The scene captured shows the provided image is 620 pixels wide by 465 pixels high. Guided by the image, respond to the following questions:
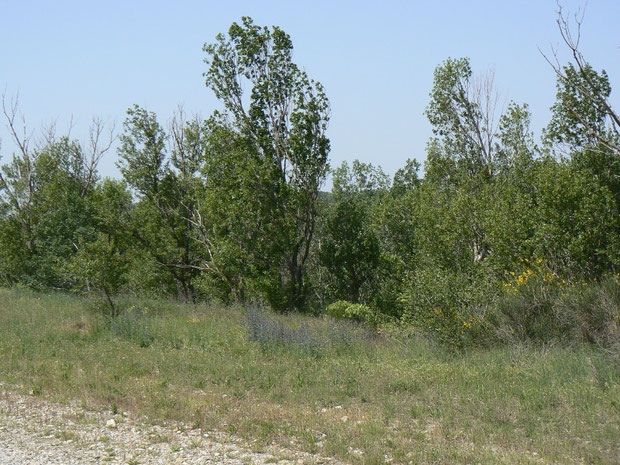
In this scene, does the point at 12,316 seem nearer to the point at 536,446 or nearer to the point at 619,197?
the point at 536,446

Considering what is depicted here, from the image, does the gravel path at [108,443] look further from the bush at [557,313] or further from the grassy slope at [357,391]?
the bush at [557,313]

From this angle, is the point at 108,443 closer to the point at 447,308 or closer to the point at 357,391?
the point at 357,391

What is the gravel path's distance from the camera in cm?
609

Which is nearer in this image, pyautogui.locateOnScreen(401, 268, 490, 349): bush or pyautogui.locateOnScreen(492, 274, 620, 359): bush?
pyautogui.locateOnScreen(492, 274, 620, 359): bush

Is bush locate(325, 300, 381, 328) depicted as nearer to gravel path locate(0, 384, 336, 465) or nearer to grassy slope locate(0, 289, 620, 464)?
grassy slope locate(0, 289, 620, 464)

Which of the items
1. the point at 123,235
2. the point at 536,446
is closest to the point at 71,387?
the point at 536,446

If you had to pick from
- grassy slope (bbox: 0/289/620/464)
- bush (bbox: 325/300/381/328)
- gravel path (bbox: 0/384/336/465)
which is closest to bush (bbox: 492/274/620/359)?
grassy slope (bbox: 0/289/620/464)

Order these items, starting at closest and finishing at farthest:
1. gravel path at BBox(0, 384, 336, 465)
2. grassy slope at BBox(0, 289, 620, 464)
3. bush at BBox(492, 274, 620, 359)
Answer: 1. gravel path at BBox(0, 384, 336, 465)
2. grassy slope at BBox(0, 289, 620, 464)
3. bush at BBox(492, 274, 620, 359)

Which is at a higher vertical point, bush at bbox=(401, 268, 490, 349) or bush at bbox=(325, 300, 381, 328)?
bush at bbox=(401, 268, 490, 349)

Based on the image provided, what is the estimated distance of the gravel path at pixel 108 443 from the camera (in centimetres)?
609

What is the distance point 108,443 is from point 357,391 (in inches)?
136

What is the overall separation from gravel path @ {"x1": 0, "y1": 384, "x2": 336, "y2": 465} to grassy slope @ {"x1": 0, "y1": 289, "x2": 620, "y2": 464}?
1.07 ft

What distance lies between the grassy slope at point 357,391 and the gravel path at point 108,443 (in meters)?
0.33

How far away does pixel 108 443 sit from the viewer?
21.8 feet
